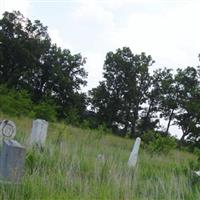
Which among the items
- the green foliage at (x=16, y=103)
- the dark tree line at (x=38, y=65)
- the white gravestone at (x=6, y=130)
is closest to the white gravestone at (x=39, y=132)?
the white gravestone at (x=6, y=130)

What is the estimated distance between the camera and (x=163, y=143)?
741 inches

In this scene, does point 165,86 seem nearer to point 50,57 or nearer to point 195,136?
point 195,136

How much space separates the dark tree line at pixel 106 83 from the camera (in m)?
51.9

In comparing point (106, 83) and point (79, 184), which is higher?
point (106, 83)

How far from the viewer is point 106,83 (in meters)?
57.1

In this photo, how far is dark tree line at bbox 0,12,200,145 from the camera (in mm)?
51906

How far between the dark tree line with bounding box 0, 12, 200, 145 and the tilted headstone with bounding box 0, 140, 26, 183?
1790 inches

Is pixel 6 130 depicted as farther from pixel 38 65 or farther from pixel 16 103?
pixel 38 65

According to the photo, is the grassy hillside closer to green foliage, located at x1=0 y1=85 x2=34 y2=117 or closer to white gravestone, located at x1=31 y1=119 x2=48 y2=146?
white gravestone, located at x1=31 y1=119 x2=48 y2=146

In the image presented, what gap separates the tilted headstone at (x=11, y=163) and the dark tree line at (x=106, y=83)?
45475 millimetres

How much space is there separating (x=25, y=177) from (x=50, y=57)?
51287 millimetres

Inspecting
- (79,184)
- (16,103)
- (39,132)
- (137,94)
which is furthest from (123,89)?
(79,184)

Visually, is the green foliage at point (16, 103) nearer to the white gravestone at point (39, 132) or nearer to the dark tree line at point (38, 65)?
the dark tree line at point (38, 65)

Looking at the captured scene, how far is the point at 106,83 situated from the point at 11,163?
51.9 meters
